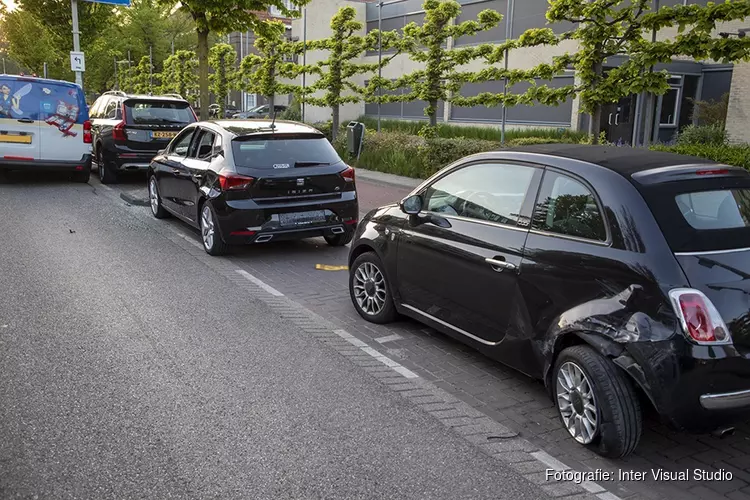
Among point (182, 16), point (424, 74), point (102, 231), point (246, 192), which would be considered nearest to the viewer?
point (246, 192)

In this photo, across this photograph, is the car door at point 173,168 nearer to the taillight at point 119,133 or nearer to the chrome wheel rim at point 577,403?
→ the taillight at point 119,133

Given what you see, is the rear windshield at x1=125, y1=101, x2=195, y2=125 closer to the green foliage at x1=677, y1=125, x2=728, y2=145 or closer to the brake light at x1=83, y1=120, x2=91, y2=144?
the brake light at x1=83, y1=120, x2=91, y2=144

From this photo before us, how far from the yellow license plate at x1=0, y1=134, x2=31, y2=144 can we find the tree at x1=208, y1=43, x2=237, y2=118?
1801 centimetres

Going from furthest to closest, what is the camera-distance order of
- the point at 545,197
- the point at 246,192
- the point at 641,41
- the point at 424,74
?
the point at 424,74, the point at 641,41, the point at 246,192, the point at 545,197

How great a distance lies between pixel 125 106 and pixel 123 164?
1222 millimetres

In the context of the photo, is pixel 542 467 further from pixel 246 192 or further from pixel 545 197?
pixel 246 192

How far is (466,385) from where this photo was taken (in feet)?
16.5

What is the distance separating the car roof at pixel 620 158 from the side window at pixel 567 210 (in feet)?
0.63

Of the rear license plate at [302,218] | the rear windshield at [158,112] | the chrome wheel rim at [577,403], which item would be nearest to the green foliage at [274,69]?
the rear windshield at [158,112]

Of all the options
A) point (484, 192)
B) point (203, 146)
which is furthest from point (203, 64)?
point (484, 192)

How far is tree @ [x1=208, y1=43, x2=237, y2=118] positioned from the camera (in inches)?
1254

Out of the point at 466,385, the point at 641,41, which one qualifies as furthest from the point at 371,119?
the point at 466,385

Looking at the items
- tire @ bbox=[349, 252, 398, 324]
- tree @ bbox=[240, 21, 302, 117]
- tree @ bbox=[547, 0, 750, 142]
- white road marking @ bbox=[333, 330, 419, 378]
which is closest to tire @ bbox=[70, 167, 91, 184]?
tree @ bbox=[240, 21, 302, 117]

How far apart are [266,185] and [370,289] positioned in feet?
8.86
